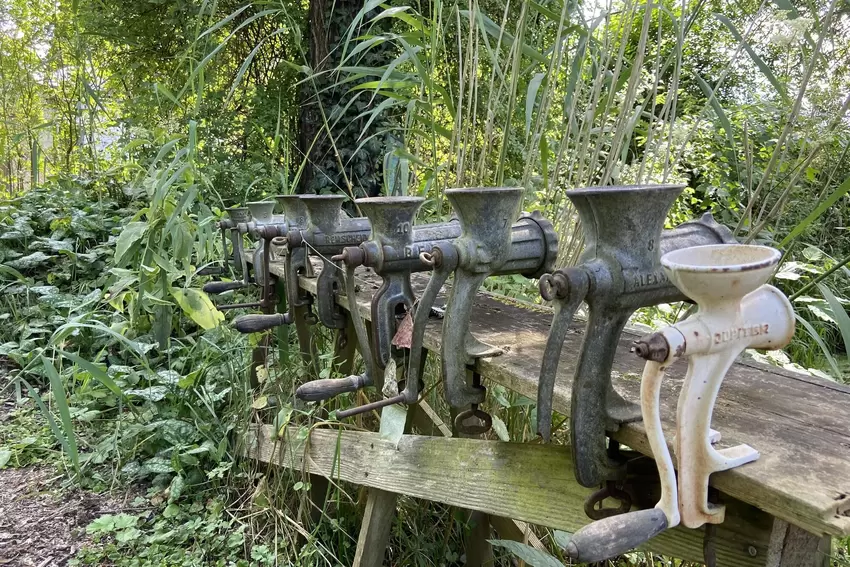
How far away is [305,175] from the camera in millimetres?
4336

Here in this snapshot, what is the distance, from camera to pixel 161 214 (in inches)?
102

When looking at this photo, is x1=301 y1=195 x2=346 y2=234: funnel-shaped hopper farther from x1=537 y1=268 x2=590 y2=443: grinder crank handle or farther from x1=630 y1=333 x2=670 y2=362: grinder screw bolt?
x1=630 y1=333 x2=670 y2=362: grinder screw bolt

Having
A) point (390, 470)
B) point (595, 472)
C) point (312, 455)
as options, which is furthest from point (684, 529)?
point (312, 455)

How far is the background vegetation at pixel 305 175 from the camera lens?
1.41 meters

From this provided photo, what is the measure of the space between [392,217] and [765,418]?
2.56 feet

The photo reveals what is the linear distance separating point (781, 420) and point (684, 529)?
0.20m

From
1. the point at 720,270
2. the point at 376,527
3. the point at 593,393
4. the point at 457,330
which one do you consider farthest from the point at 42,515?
the point at 720,270

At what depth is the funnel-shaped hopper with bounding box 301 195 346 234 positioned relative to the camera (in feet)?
5.84

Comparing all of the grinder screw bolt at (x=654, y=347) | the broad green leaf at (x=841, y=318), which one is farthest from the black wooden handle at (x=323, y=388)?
the broad green leaf at (x=841, y=318)

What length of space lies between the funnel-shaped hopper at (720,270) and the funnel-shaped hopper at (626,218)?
14cm

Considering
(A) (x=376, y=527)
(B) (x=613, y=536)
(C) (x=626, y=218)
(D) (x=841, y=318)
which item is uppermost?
(C) (x=626, y=218)

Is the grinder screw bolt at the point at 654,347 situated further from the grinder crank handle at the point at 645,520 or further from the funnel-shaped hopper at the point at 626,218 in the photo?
the funnel-shaped hopper at the point at 626,218

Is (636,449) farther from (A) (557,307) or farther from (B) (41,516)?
(B) (41,516)

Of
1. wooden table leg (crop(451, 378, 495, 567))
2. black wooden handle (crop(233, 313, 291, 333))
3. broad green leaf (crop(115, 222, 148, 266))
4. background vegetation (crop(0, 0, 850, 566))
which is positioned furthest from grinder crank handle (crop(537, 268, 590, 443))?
broad green leaf (crop(115, 222, 148, 266))
